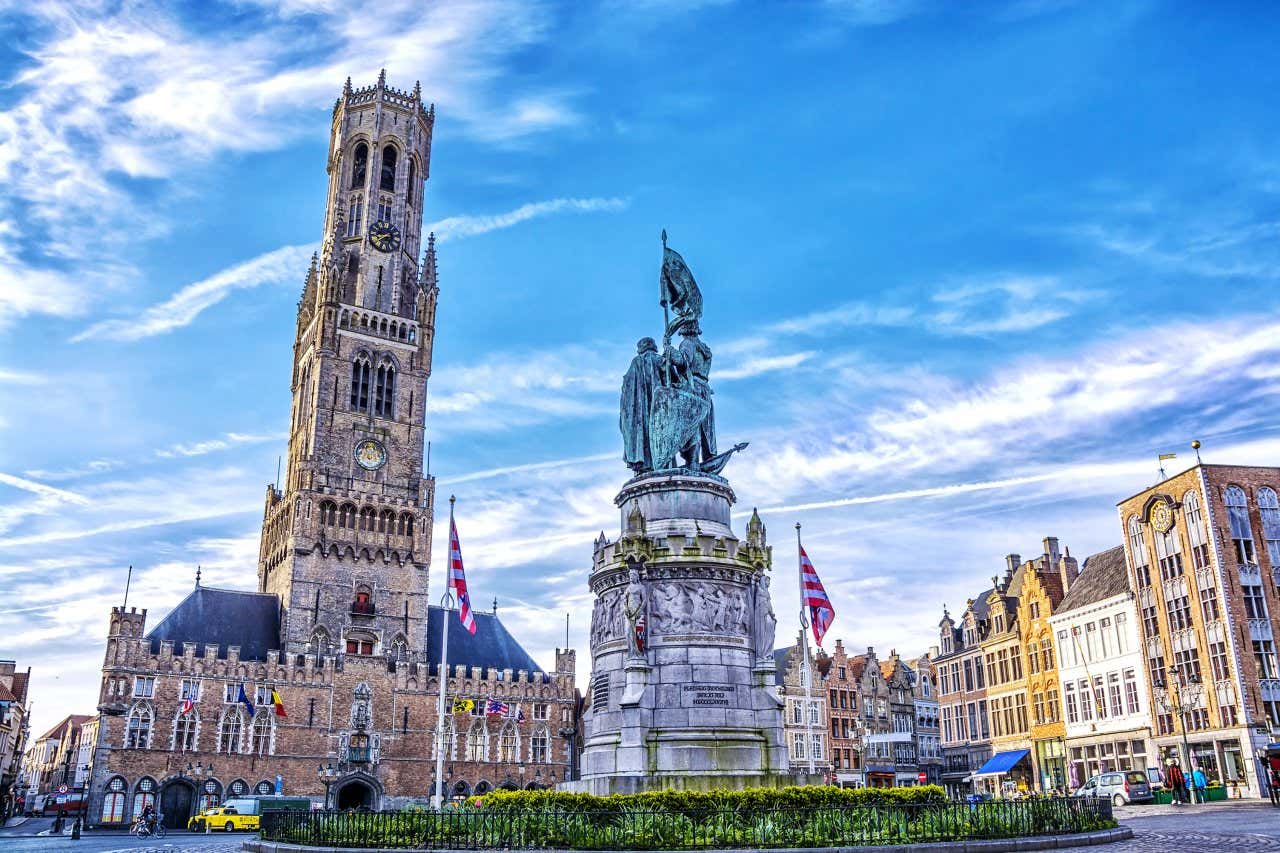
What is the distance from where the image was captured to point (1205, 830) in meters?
20.4

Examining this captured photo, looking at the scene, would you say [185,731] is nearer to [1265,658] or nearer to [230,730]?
[230,730]

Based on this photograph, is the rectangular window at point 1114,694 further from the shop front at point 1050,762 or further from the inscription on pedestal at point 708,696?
the inscription on pedestal at point 708,696

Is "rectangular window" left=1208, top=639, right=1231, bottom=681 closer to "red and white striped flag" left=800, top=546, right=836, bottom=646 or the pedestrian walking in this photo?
the pedestrian walking

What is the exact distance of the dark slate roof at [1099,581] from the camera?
166 feet

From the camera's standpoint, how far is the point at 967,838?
52.4 feet

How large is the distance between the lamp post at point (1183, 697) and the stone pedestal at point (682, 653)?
30857 mm

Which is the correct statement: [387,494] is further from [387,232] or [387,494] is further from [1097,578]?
[1097,578]

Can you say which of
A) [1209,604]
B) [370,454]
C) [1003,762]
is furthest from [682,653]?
[370,454]

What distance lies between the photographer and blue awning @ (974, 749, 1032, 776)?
5497cm

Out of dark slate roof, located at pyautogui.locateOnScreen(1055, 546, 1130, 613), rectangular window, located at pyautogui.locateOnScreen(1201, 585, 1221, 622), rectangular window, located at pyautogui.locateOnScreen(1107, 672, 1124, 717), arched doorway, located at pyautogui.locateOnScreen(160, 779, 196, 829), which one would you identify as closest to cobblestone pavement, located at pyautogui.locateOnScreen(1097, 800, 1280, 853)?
rectangular window, located at pyautogui.locateOnScreen(1201, 585, 1221, 622)

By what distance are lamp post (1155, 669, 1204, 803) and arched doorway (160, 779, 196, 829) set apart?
49.8 m

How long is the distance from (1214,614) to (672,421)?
31389 mm

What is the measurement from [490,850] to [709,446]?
36.6 ft

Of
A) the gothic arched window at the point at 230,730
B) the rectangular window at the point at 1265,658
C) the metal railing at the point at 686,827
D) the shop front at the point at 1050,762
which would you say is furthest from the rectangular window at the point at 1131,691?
the gothic arched window at the point at 230,730
